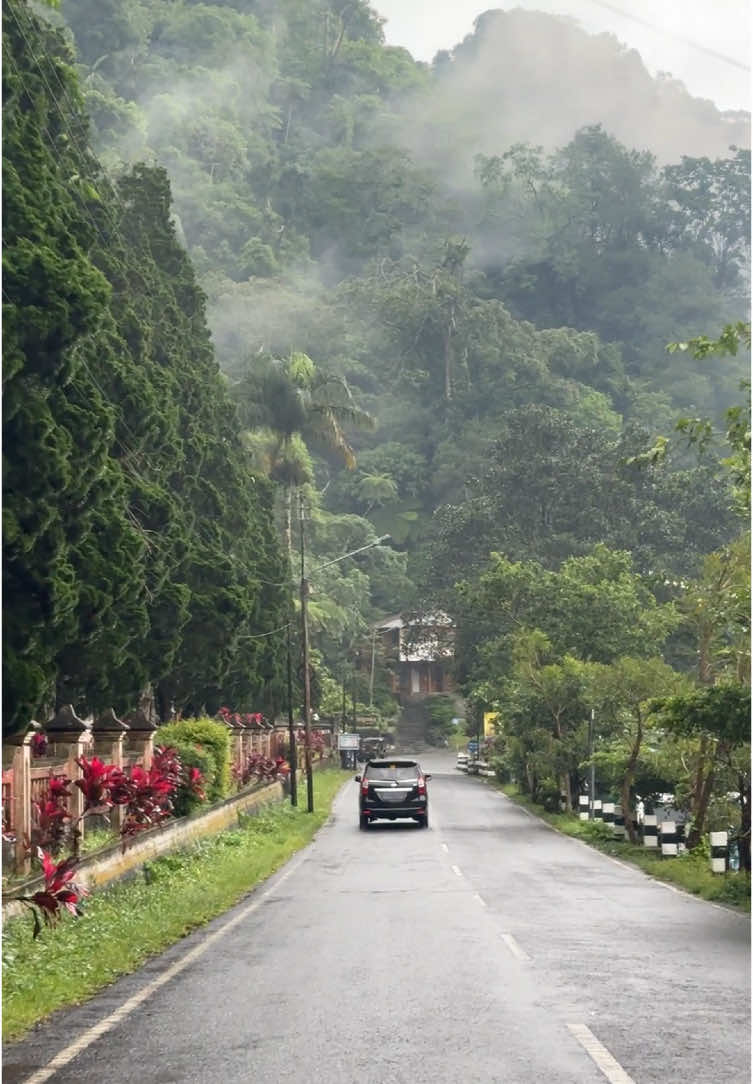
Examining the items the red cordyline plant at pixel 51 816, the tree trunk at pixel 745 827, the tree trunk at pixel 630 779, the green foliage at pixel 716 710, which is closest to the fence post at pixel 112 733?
the red cordyline plant at pixel 51 816

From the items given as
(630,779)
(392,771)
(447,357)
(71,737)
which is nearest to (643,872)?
(630,779)

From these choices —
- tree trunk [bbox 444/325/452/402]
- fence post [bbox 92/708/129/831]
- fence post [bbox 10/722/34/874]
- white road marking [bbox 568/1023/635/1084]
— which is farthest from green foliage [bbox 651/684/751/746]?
tree trunk [bbox 444/325/452/402]

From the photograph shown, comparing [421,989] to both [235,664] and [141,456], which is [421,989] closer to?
[141,456]

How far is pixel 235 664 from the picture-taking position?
39.2 metres

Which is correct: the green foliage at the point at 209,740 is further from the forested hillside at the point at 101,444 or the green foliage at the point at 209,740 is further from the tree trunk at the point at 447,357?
the tree trunk at the point at 447,357

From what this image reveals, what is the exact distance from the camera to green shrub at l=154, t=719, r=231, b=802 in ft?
105

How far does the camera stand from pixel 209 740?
33.0 metres

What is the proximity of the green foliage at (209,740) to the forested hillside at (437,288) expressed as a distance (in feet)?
15.6

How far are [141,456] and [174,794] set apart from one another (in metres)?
6.12

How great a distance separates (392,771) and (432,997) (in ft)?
91.2

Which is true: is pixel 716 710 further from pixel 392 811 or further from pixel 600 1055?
pixel 392 811

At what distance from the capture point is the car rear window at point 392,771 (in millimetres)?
39188

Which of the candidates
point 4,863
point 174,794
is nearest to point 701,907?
point 4,863

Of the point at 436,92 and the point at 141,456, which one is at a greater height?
the point at 436,92
